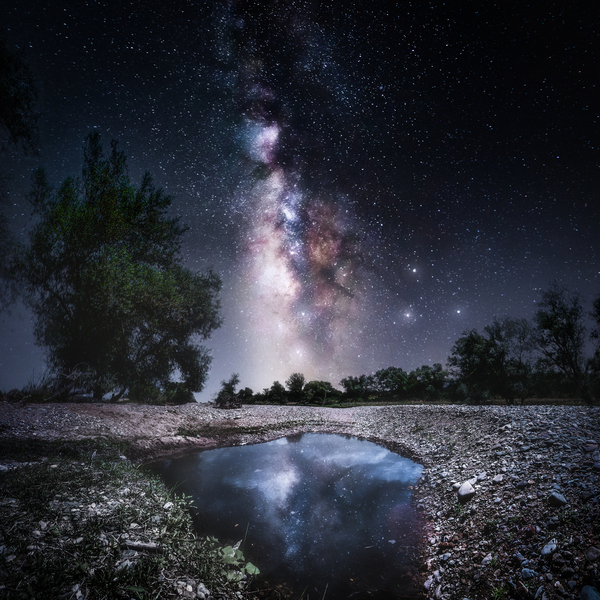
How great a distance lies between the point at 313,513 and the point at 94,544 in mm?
6210

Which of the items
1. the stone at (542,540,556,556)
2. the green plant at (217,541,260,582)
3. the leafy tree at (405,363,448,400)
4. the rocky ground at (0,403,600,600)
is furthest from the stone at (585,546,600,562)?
the leafy tree at (405,363,448,400)

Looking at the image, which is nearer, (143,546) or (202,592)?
(202,592)

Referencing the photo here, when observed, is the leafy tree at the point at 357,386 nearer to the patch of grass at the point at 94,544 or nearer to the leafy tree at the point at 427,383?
the leafy tree at the point at 427,383

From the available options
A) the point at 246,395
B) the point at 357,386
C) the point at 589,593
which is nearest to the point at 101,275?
the point at 589,593

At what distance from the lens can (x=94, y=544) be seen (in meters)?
3.94

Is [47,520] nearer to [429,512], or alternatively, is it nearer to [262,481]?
[262,481]

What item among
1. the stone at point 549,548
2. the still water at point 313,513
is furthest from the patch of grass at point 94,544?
the stone at point 549,548

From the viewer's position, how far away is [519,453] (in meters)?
8.57

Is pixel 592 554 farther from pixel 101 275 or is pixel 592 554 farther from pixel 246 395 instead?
pixel 246 395

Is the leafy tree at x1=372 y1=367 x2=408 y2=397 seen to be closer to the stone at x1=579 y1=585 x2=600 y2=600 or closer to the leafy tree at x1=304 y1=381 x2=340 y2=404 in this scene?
the leafy tree at x1=304 y1=381 x2=340 y2=404

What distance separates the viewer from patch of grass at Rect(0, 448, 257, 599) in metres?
3.19

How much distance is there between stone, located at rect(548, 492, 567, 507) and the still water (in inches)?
131

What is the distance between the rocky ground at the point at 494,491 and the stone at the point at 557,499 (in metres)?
0.02

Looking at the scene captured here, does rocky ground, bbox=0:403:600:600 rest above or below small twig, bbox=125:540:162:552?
below
